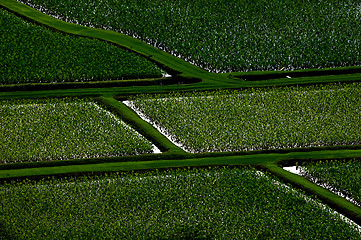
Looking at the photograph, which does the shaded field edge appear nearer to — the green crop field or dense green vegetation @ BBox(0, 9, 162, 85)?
the green crop field

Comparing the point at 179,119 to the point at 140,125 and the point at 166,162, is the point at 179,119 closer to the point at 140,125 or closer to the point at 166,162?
the point at 140,125

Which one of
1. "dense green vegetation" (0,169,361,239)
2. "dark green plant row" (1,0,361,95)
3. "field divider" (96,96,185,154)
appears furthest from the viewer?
"dark green plant row" (1,0,361,95)

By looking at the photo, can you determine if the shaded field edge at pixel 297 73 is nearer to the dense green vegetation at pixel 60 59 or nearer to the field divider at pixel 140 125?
the dense green vegetation at pixel 60 59

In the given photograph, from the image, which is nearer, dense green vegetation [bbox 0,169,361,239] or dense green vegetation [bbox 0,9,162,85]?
dense green vegetation [bbox 0,169,361,239]

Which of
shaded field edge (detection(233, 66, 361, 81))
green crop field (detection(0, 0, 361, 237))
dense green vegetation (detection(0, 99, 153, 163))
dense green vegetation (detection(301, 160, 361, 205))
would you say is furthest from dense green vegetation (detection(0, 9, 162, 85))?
dense green vegetation (detection(301, 160, 361, 205))

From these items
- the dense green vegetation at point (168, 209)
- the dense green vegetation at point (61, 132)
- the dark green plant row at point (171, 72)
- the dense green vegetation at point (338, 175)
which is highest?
the dark green plant row at point (171, 72)

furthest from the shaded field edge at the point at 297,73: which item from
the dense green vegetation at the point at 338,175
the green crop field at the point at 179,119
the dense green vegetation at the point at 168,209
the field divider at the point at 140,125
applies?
the dense green vegetation at the point at 168,209

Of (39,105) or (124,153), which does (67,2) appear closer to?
(39,105)

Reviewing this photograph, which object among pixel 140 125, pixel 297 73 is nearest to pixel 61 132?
pixel 140 125
